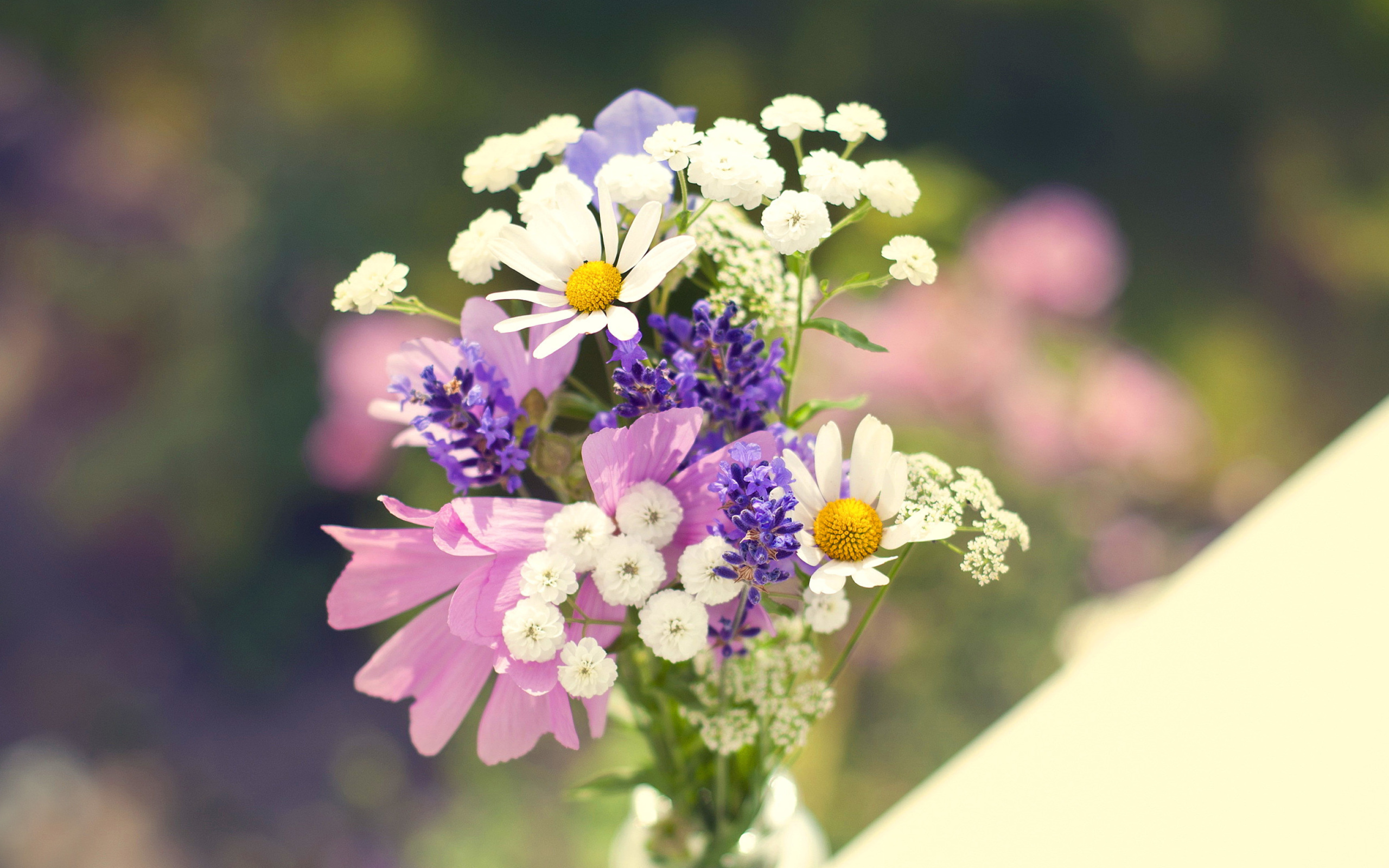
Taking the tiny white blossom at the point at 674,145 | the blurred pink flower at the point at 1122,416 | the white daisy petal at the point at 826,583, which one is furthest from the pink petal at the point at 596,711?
the blurred pink flower at the point at 1122,416

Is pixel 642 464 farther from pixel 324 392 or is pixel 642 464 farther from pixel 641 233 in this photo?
pixel 324 392

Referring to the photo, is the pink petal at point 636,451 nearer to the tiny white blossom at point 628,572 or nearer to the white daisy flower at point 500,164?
the tiny white blossom at point 628,572

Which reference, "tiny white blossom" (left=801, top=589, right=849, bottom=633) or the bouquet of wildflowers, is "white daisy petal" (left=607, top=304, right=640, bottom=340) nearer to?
the bouquet of wildflowers

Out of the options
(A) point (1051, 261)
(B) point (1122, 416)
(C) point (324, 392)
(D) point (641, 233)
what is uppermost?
(D) point (641, 233)

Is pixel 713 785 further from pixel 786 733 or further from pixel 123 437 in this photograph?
pixel 123 437

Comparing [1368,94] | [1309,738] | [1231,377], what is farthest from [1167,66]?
[1309,738]

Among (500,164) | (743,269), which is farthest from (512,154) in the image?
(743,269)

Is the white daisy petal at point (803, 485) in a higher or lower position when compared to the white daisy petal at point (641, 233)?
lower
